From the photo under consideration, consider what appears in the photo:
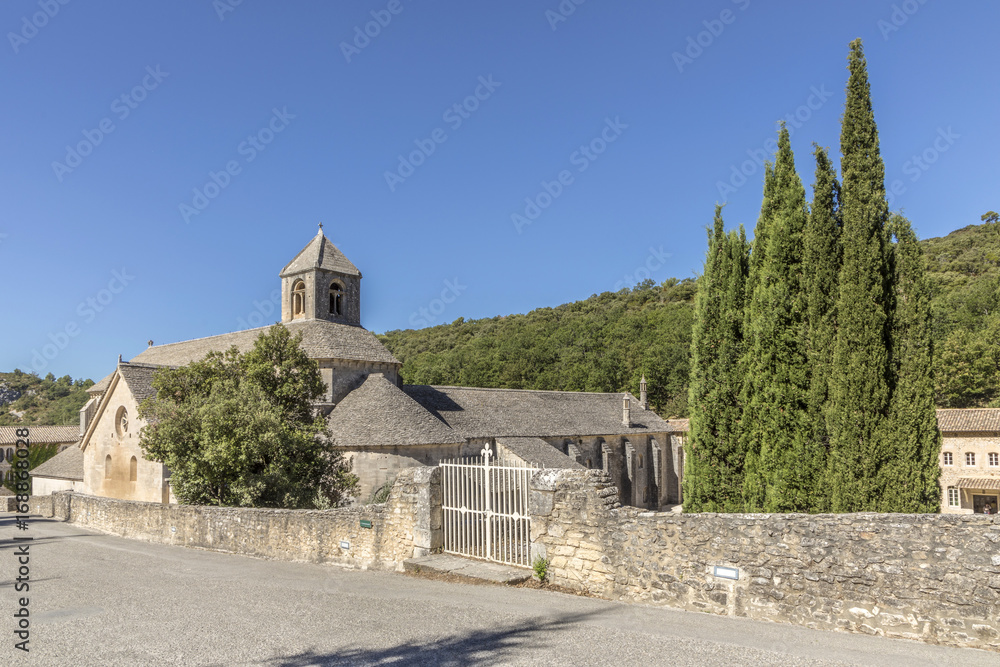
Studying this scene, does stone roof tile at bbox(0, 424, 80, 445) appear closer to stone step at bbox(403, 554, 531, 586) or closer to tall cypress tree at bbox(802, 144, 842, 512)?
stone step at bbox(403, 554, 531, 586)

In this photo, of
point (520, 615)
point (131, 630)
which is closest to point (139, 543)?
point (131, 630)

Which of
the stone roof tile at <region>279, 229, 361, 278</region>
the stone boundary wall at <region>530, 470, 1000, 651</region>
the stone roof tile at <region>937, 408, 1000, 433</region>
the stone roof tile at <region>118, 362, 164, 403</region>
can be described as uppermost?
the stone roof tile at <region>279, 229, 361, 278</region>

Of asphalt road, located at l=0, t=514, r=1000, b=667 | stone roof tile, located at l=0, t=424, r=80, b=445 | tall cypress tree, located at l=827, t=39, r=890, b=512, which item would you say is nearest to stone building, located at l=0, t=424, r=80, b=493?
stone roof tile, located at l=0, t=424, r=80, b=445

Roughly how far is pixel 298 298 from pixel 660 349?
4234cm

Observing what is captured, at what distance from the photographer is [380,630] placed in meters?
7.43

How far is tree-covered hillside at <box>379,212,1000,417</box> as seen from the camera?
5038cm

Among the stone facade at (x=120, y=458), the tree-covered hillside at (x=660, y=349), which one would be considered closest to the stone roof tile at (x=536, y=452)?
the stone facade at (x=120, y=458)

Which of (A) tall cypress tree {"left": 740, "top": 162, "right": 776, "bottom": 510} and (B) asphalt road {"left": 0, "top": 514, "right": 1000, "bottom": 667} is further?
(A) tall cypress tree {"left": 740, "top": 162, "right": 776, "bottom": 510}

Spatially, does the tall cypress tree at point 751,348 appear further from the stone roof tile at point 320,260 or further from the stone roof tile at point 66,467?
the stone roof tile at point 66,467

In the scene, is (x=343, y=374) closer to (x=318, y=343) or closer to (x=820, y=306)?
(x=318, y=343)

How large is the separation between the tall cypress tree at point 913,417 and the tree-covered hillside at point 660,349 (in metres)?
45.1

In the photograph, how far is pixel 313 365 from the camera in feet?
67.6

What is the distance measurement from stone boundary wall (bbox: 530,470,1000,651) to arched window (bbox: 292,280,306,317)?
28.1 metres

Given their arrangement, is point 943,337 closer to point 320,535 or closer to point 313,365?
point 313,365
